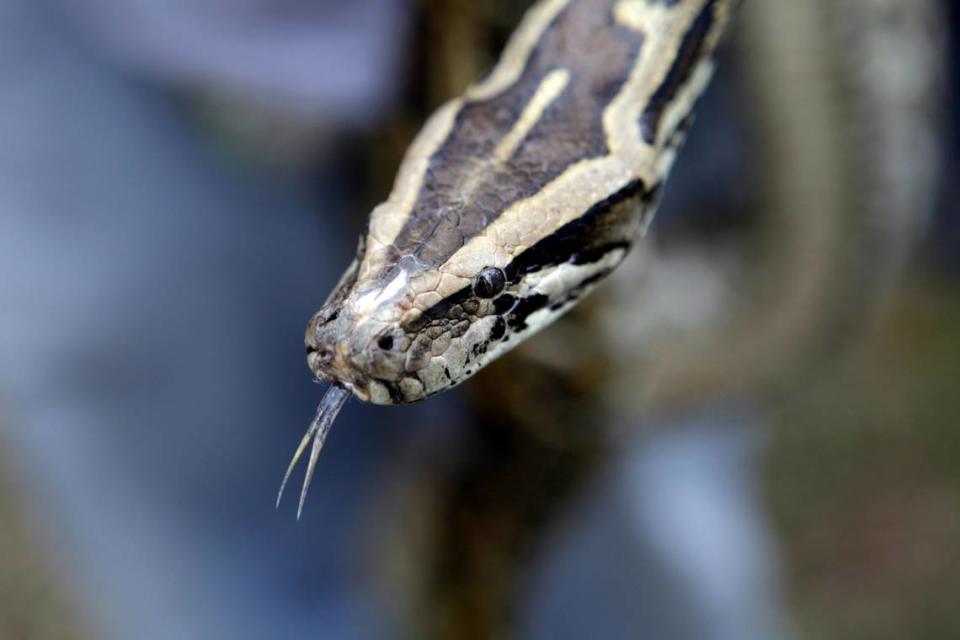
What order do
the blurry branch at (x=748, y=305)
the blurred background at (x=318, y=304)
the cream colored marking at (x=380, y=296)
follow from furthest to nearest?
the blurred background at (x=318, y=304), the blurry branch at (x=748, y=305), the cream colored marking at (x=380, y=296)

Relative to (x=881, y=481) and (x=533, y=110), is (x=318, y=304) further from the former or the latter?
(x=881, y=481)

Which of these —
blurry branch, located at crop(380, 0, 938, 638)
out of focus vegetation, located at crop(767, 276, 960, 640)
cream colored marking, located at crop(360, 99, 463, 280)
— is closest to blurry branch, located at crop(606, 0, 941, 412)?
blurry branch, located at crop(380, 0, 938, 638)

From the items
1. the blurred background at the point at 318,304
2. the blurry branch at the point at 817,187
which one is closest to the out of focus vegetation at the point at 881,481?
the blurred background at the point at 318,304

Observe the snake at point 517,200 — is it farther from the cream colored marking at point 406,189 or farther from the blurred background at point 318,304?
the blurred background at point 318,304

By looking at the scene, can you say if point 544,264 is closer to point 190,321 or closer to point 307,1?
point 307,1

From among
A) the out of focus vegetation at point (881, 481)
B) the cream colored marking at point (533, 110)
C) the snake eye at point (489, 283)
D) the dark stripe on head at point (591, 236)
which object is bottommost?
the out of focus vegetation at point (881, 481)

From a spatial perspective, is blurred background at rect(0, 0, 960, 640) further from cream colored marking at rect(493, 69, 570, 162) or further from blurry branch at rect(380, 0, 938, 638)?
cream colored marking at rect(493, 69, 570, 162)

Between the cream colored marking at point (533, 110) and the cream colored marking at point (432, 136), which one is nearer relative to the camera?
the cream colored marking at point (432, 136)
